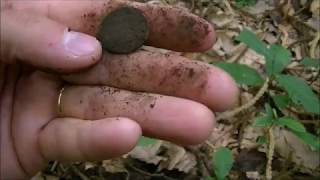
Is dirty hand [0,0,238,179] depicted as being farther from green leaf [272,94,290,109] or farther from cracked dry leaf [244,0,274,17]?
cracked dry leaf [244,0,274,17]

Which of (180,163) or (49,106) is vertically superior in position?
(49,106)

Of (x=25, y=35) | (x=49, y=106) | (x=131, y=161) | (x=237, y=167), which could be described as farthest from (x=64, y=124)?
(x=237, y=167)

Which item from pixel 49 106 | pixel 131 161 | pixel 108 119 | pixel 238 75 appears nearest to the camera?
pixel 108 119

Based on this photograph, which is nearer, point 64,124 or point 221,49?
point 64,124

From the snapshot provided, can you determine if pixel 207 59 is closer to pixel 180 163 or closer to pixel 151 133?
pixel 180 163

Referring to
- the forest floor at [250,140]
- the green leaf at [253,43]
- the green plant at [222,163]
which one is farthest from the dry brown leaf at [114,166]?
the green leaf at [253,43]

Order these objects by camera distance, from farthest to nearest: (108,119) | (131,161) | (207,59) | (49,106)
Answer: (207,59)
(131,161)
(49,106)
(108,119)
